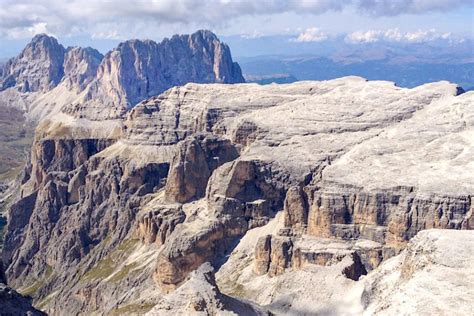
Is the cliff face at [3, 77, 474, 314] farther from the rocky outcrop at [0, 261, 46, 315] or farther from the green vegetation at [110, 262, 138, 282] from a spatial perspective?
the rocky outcrop at [0, 261, 46, 315]

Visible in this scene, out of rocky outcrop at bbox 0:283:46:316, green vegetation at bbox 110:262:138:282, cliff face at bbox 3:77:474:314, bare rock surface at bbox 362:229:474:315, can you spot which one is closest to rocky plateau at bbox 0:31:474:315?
cliff face at bbox 3:77:474:314

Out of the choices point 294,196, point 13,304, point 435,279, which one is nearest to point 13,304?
point 13,304

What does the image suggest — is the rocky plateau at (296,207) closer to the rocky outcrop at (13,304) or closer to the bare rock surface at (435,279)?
the bare rock surface at (435,279)

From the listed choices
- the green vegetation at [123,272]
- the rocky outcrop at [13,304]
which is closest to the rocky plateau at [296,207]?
the green vegetation at [123,272]

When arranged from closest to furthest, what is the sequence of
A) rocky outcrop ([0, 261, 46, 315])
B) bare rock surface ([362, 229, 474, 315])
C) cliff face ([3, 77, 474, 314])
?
1. bare rock surface ([362, 229, 474, 315])
2. rocky outcrop ([0, 261, 46, 315])
3. cliff face ([3, 77, 474, 314])

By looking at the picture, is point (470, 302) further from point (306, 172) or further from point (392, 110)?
point (392, 110)

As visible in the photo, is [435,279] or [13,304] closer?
[435,279]

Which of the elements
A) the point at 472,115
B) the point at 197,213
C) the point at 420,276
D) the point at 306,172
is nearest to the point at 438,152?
the point at 472,115

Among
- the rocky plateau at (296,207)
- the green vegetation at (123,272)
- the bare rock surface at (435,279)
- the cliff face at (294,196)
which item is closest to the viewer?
the bare rock surface at (435,279)

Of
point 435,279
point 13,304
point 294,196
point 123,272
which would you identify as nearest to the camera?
point 435,279

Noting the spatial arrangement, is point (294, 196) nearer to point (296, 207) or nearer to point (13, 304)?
point (296, 207)

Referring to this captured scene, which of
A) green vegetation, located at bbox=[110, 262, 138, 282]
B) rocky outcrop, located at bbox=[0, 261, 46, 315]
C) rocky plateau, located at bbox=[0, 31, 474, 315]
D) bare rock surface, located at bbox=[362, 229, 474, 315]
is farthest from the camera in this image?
green vegetation, located at bbox=[110, 262, 138, 282]
